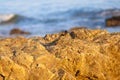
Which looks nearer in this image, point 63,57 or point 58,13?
point 63,57

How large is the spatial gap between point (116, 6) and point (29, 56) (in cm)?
1780

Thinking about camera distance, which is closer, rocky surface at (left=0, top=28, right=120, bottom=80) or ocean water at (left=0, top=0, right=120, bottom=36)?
rocky surface at (left=0, top=28, right=120, bottom=80)

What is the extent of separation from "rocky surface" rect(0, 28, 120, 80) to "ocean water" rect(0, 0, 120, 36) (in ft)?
40.7

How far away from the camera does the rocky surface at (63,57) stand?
309cm

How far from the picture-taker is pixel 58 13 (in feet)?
71.8

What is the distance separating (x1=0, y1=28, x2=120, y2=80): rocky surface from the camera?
309 cm

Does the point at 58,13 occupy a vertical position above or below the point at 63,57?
below

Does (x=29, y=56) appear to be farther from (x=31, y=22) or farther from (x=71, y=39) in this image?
(x=31, y=22)

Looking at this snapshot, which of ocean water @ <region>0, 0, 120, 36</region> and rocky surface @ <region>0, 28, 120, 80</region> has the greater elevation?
rocky surface @ <region>0, 28, 120, 80</region>

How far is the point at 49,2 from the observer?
25859 mm

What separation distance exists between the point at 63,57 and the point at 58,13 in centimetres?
1869

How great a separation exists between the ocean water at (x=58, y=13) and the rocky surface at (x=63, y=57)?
40.7ft

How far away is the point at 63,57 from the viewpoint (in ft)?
10.7

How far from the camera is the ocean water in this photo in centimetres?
1759
